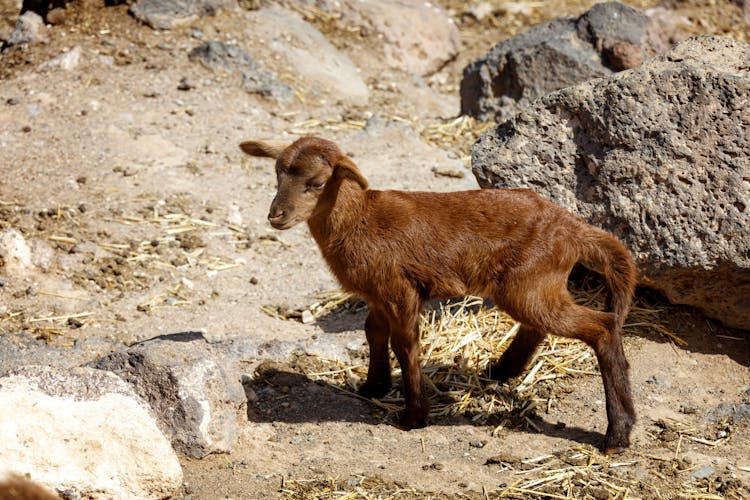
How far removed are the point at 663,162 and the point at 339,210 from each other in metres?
2.59

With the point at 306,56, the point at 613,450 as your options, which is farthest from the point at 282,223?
the point at 306,56

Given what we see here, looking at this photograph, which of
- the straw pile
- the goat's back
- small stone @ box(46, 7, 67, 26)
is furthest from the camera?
small stone @ box(46, 7, 67, 26)

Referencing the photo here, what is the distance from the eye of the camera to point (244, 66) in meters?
12.6

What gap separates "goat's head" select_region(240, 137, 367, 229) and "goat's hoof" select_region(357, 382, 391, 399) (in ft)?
5.03

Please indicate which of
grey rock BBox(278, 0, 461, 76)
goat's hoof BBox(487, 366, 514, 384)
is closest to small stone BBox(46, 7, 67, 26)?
grey rock BBox(278, 0, 461, 76)

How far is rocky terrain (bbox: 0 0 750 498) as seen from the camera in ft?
19.6

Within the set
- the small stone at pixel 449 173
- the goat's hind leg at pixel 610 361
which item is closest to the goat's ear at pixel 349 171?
the goat's hind leg at pixel 610 361

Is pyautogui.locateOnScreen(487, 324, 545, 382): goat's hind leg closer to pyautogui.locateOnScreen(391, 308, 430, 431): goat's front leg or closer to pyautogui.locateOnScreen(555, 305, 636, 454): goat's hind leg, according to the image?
pyautogui.locateOnScreen(555, 305, 636, 454): goat's hind leg

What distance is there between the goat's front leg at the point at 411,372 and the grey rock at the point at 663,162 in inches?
68.9

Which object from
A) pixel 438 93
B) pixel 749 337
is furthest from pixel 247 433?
pixel 438 93

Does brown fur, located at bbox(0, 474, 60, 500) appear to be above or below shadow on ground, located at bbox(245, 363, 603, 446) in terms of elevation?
above

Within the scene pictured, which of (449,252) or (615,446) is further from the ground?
(449,252)

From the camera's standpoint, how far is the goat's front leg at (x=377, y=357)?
23.0 feet

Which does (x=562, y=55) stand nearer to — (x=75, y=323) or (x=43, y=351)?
(x=75, y=323)
